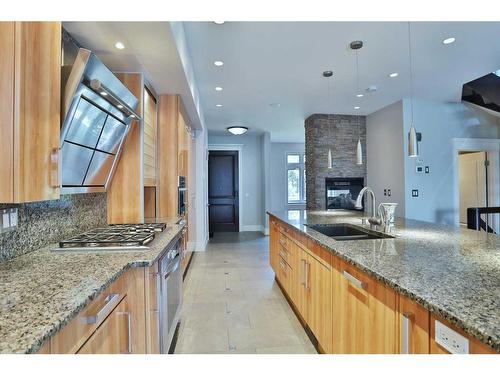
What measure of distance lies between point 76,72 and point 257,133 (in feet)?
20.7

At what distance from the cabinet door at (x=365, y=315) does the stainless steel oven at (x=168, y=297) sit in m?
1.06

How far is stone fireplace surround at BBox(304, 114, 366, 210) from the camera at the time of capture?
544 centimetres

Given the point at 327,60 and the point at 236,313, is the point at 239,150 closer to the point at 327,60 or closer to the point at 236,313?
the point at 327,60

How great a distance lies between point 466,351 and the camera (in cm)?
81

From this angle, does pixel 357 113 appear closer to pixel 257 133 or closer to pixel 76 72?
pixel 257 133

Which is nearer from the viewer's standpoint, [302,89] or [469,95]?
[302,89]

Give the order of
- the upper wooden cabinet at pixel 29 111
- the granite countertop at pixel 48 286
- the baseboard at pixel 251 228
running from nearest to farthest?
the granite countertop at pixel 48 286 → the upper wooden cabinet at pixel 29 111 → the baseboard at pixel 251 228

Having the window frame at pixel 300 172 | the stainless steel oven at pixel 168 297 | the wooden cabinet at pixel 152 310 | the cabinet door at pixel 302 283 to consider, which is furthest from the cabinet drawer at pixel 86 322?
the window frame at pixel 300 172

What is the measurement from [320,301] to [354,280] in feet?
1.98

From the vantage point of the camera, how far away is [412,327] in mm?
1033

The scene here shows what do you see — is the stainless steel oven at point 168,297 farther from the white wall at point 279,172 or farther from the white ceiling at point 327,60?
the white wall at point 279,172

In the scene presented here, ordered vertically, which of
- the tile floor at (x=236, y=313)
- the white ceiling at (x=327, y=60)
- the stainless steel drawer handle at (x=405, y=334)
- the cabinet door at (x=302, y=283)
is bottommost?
the tile floor at (x=236, y=313)

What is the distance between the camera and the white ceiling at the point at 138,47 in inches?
73.9

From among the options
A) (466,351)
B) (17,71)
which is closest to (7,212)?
(17,71)
